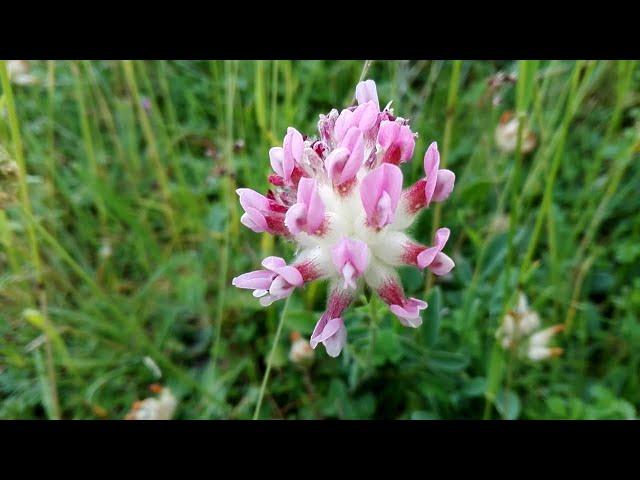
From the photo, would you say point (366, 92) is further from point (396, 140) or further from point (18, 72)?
point (18, 72)

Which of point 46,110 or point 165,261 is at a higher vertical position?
point 46,110

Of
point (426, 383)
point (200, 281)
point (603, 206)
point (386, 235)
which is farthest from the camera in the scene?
point (200, 281)

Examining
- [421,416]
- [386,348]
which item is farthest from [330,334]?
[421,416]

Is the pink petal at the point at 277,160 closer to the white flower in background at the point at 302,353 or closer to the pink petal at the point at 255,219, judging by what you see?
the pink petal at the point at 255,219

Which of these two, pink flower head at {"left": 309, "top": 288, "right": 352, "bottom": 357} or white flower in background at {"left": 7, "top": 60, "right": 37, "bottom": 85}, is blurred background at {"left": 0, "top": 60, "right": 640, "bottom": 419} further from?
pink flower head at {"left": 309, "top": 288, "right": 352, "bottom": 357}

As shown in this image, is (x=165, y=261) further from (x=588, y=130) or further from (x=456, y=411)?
(x=588, y=130)

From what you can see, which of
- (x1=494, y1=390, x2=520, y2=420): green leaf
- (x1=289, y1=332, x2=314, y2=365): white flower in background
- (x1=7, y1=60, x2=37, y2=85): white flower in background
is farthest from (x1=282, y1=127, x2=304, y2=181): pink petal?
(x1=7, y1=60, x2=37, y2=85): white flower in background

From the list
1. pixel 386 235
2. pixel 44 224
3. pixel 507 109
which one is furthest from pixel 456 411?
pixel 44 224
